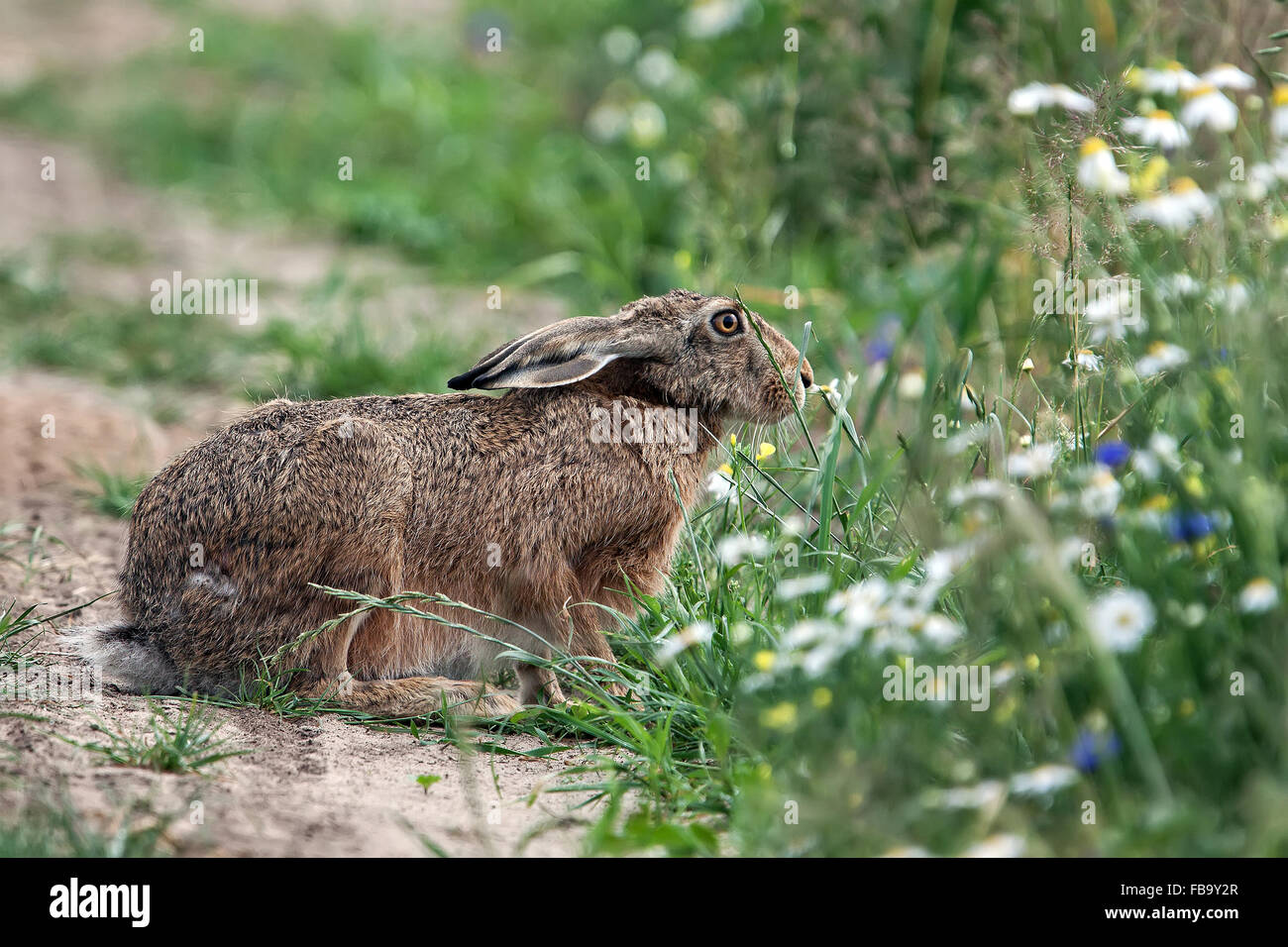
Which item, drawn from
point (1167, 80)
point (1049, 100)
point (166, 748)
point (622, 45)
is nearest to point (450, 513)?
point (166, 748)

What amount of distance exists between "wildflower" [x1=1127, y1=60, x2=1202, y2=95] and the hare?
4.61 ft

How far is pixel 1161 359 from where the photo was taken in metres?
3.47

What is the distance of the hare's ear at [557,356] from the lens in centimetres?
466

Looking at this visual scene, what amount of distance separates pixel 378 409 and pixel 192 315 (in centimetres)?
397

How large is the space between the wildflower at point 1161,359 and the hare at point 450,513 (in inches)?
44.0

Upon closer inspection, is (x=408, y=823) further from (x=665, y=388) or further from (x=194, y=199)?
(x=194, y=199)

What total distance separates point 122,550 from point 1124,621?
4.13 meters

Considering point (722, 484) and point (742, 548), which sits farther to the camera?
point (722, 484)

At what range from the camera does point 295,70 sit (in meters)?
12.2

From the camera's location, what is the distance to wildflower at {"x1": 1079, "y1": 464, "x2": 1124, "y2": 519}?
3160 millimetres

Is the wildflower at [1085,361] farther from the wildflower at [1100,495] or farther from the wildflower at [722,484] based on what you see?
the wildflower at [722,484]

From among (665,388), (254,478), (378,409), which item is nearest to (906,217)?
(665,388)

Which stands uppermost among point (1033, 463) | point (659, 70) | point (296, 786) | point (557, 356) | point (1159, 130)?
point (659, 70)

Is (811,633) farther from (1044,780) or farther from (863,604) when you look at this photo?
(1044,780)
